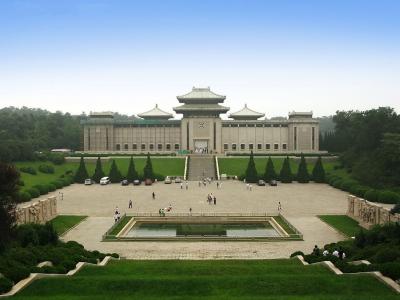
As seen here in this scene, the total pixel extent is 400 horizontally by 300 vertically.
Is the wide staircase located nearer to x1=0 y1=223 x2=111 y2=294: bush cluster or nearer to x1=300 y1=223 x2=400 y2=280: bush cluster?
x1=0 y1=223 x2=111 y2=294: bush cluster

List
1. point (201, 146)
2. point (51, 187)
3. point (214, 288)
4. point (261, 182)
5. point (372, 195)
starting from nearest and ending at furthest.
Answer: point (214, 288), point (372, 195), point (51, 187), point (261, 182), point (201, 146)

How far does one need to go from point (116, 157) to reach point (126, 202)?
29.4 metres

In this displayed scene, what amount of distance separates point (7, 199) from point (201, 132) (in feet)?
197

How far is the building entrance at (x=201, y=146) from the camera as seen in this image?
7794 centimetres

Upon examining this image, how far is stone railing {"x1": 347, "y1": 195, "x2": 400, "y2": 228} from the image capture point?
82.6ft

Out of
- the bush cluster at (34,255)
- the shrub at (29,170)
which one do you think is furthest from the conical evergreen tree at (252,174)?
the bush cluster at (34,255)

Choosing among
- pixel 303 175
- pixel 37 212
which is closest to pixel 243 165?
pixel 303 175

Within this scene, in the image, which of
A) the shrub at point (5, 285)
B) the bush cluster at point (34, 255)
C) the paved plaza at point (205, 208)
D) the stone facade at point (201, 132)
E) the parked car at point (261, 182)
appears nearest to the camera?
the shrub at point (5, 285)

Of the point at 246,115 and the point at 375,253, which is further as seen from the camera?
the point at 246,115

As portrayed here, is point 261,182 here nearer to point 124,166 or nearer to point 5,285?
point 124,166

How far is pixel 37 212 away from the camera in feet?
90.3

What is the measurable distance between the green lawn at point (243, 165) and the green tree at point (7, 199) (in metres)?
36.7

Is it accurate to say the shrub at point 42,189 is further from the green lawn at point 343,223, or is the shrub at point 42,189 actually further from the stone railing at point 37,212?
the green lawn at point 343,223

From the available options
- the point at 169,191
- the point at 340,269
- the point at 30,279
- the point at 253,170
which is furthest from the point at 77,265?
the point at 253,170
